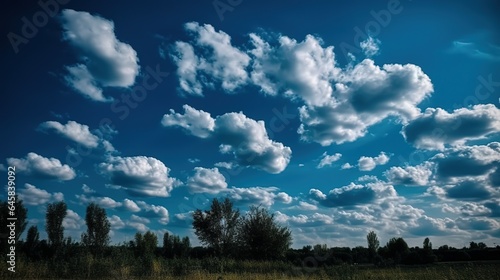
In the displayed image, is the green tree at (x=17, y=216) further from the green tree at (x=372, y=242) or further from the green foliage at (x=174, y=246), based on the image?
the green tree at (x=372, y=242)

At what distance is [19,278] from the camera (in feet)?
56.6

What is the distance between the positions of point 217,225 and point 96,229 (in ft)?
68.6

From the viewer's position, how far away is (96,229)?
5441 cm

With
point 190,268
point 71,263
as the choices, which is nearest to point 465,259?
point 190,268

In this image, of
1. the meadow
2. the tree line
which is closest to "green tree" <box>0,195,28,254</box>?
the tree line

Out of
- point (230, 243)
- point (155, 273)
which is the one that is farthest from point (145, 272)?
point (230, 243)

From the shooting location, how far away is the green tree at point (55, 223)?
169 ft

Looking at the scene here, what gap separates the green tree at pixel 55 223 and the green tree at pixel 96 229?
378cm

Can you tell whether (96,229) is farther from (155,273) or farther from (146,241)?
(155,273)

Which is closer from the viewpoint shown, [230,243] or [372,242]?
[230,243]

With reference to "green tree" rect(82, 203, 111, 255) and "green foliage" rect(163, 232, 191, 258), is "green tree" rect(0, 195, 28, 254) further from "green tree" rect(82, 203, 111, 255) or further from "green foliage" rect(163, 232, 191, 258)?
"green foliage" rect(163, 232, 191, 258)

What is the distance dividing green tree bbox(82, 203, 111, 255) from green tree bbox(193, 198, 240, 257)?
15496 mm

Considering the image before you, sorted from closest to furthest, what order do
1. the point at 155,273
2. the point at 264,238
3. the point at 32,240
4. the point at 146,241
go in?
the point at 155,273 → the point at 264,238 → the point at 32,240 → the point at 146,241

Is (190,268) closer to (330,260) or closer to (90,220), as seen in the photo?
(330,260)
